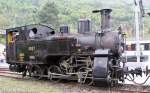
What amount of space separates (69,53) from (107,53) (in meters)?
2.25

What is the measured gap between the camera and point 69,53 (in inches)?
567

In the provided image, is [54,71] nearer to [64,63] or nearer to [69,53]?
[64,63]

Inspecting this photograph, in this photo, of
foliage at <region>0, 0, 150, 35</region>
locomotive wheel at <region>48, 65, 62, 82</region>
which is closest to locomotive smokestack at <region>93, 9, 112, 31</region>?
locomotive wheel at <region>48, 65, 62, 82</region>

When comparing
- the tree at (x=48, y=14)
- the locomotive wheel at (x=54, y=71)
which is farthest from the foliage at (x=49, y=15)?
the locomotive wheel at (x=54, y=71)

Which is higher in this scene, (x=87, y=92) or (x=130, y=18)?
(x=130, y=18)

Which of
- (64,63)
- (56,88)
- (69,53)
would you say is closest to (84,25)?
(69,53)

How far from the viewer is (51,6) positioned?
5859 cm

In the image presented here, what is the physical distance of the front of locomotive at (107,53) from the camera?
12.7 m

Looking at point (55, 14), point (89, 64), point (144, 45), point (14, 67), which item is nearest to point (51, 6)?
point (55, 14)

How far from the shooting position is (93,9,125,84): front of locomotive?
12656mm

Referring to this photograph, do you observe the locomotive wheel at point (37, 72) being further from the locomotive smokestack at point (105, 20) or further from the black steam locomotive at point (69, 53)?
the locomotive smokestack at point (105, 20)

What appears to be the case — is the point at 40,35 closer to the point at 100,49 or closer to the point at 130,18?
the point at 100,49

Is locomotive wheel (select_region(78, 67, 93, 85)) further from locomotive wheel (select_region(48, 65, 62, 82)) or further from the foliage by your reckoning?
the foliage

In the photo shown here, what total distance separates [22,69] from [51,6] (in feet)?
139
